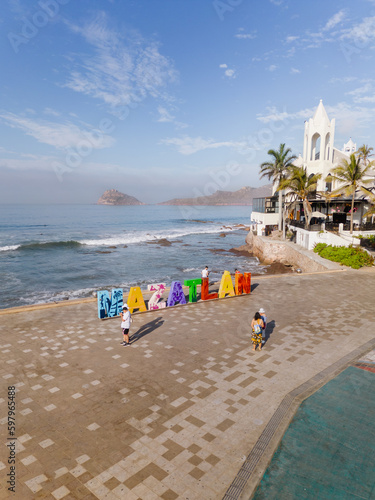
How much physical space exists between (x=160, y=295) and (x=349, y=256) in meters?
18.8

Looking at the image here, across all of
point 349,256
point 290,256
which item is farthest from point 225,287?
point 290,256

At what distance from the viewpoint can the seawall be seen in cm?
2723

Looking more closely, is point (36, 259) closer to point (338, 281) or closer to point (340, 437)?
point (338, 281)

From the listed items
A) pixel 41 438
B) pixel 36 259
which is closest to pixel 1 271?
pixel 36 259

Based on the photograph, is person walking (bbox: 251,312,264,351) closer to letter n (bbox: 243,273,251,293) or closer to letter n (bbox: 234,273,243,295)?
letter n (bbox: 234,273,243,295)

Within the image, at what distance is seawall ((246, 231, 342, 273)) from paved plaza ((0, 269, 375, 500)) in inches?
447

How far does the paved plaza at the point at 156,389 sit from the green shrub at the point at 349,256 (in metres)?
10.8

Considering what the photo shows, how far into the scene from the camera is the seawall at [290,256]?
27234 millimetres

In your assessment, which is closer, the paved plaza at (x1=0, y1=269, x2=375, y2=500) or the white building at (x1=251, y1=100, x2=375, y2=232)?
the paved plaza at (x1=0, y1=269, x2=375, y2=500)

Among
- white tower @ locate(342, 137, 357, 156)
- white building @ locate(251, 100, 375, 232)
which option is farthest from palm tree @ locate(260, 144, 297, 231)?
white tower @ locate(342, 137, 357, 156)

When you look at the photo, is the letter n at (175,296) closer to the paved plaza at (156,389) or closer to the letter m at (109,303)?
the paved plaza at (156,389)

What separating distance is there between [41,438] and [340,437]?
6.62 metres

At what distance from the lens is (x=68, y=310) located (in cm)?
1552

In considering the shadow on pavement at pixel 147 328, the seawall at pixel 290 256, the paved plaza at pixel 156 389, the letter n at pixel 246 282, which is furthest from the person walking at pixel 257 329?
the seawall at pixel 290 256
